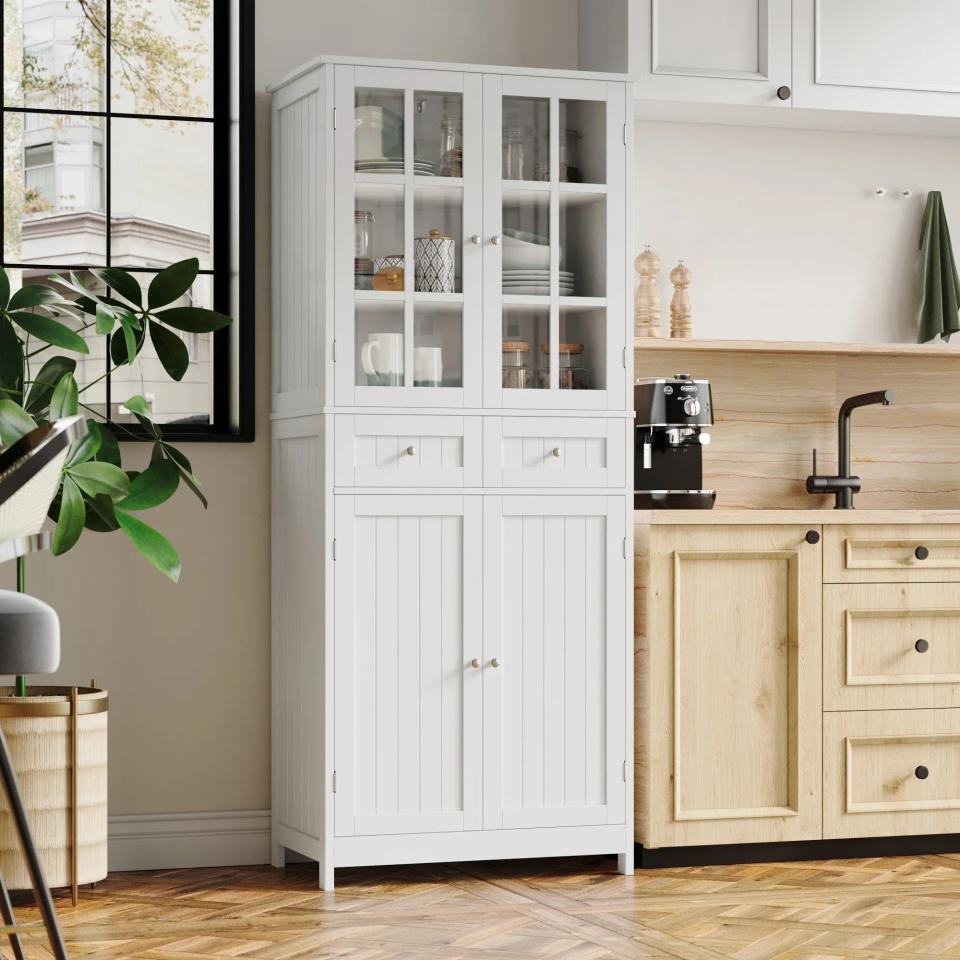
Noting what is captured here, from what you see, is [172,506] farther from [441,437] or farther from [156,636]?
[441,437]

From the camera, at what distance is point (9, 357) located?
123 inches

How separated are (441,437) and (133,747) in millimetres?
1162

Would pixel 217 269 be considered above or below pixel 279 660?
above

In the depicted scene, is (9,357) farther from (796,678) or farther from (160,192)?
(796,678)

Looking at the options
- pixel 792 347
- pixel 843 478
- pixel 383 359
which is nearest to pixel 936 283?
pixel 792 347

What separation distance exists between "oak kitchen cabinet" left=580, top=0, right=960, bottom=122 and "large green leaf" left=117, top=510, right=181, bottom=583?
66.9 inches

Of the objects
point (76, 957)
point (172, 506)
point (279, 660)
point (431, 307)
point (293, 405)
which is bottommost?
point (76, 957)

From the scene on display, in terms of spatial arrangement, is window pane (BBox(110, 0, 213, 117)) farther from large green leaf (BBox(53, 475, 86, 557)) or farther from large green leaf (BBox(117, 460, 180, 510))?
large green leaf (BBox(53, 475, 86, 557))

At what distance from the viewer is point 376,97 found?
3.41 m

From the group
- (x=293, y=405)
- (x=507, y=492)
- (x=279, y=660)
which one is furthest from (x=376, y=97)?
(x=279, y=660)

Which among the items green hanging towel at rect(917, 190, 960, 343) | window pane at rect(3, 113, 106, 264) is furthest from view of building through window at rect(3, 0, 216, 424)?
green hanging towel at rect(917, 190, 960, 343)

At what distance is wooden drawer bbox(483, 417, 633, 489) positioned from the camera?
344 centimetres

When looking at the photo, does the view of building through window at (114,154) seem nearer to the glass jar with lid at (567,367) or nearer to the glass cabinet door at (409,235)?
the glass cabinet door at (409,235)

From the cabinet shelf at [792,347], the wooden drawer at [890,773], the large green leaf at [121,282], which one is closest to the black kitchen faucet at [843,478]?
the cabinet shelf at [792,347]
